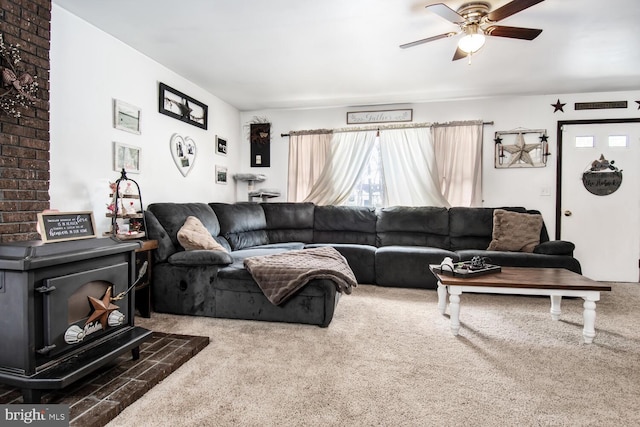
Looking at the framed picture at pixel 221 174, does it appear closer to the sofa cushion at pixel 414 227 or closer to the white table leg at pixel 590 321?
the sofa cushion at pixel 414 227

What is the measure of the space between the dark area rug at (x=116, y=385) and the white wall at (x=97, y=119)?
4.30 feet

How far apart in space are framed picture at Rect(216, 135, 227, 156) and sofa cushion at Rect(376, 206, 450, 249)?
239 centimetres

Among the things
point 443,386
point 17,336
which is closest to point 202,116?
point 17,336

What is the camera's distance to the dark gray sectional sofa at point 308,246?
2711 millimetres

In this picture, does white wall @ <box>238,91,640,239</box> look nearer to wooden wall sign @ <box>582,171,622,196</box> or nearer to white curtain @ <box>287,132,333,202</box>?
wooden wall sign @ <box>582,171,622,196</box>

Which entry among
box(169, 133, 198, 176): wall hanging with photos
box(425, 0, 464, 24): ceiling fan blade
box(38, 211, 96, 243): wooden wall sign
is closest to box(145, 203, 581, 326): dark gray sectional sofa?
box(169, 133, 198, 176): wall hanging with photos

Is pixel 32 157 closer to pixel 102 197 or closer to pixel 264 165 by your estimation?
pixel 102 197

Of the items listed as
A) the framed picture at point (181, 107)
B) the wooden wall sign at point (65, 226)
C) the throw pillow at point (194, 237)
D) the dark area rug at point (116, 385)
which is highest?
the framed picture at point (181, 107)

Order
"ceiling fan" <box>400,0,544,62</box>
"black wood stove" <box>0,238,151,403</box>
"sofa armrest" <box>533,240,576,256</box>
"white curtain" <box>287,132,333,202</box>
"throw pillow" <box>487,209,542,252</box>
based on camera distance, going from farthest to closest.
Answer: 1. "white curtain" <box>287,132,333,202</box>
2. "throw pillow" <box>487,209,542,252</box>
3. "sofa armrest" <box>533,240,576,256</box>
4. "ceiling fan" <box>400,0,544,62</box>
5. "black wood stove" <box>0,238,151,403</box>

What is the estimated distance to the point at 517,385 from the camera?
5.85 ft

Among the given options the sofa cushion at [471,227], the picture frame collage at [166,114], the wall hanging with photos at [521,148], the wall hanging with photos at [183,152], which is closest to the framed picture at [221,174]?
the picture frame collage at [166,114]

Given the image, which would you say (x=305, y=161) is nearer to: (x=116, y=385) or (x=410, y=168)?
(x=410, y=168)

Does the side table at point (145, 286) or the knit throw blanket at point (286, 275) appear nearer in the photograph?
the knit throw blanket at point (286, 275)

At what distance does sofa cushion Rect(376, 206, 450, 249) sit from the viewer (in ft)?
14.2
